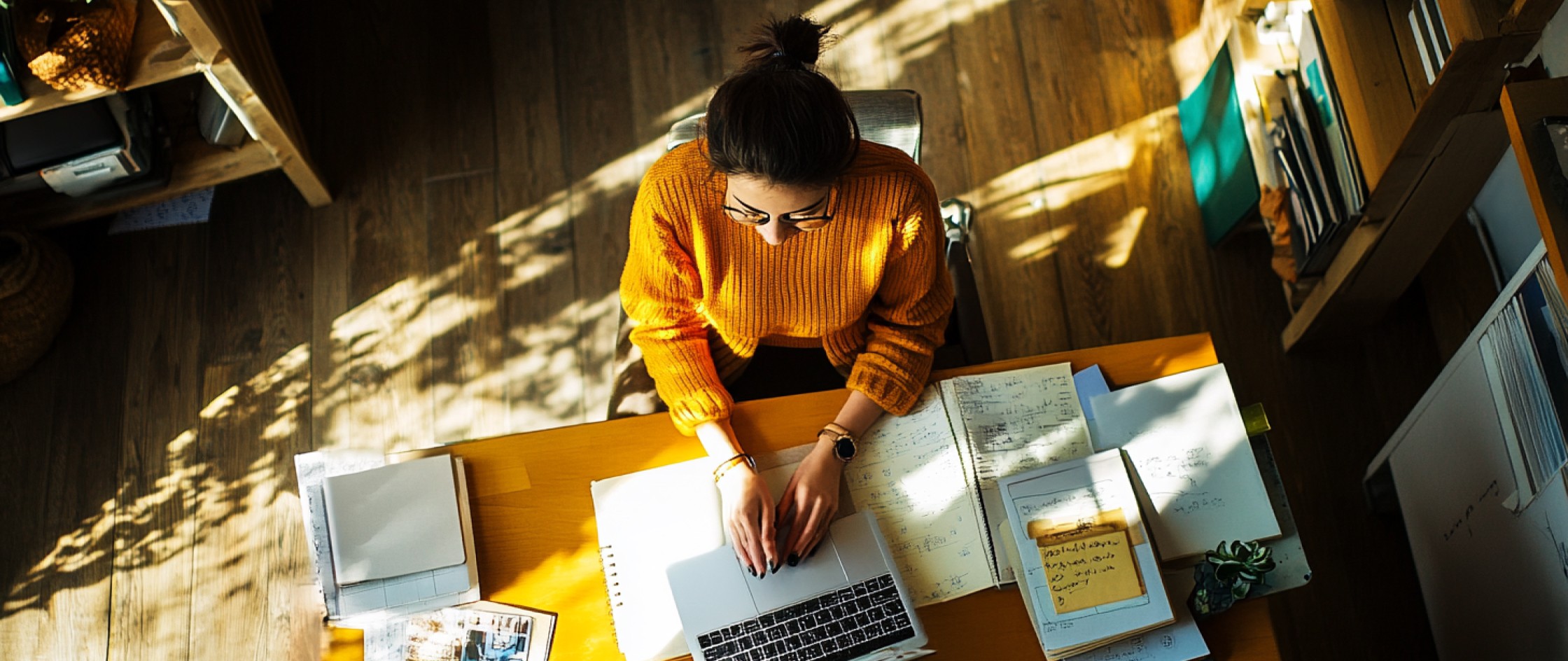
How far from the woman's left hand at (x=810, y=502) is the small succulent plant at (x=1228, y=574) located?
0.48 metres

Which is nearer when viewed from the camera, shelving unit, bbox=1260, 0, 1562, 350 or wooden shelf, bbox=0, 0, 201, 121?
shelving unit, bbox=1260, 0, 1562, 350

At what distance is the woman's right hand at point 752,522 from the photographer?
133 cm

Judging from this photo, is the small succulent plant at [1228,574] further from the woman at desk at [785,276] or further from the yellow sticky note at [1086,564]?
the woman at desk at [785,276]

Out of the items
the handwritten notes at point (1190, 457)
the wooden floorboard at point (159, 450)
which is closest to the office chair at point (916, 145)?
the handwritten notes at point (1190, 457)

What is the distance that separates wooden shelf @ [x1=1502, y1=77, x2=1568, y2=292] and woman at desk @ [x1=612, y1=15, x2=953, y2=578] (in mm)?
660

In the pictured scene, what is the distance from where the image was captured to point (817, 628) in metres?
1.30

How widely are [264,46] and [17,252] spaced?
0.67 metres

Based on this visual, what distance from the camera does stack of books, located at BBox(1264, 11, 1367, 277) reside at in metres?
1.87

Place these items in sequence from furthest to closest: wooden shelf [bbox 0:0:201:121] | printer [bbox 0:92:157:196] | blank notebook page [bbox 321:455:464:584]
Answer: printer [bbox 0:92:157:196] → wooden shelf [bbox 0:0:201:121] → blank notebook page [bbox 321:455:464:584]

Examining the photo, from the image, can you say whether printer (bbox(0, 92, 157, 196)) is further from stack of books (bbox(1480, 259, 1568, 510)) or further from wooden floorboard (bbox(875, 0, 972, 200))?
stack of books (bbox(1480, 259, 1568, 510))

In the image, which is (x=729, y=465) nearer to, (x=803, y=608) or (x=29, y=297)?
(x=803, y=608)

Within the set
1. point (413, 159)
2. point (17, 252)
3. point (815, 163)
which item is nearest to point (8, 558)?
point (17, 252)

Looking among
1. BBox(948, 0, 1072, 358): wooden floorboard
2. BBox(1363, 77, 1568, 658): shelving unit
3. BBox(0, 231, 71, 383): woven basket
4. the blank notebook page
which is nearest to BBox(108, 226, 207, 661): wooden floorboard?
BBox(0, 231, 71, 383): woven basket

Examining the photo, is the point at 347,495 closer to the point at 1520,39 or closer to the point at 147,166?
the point at 147,166
